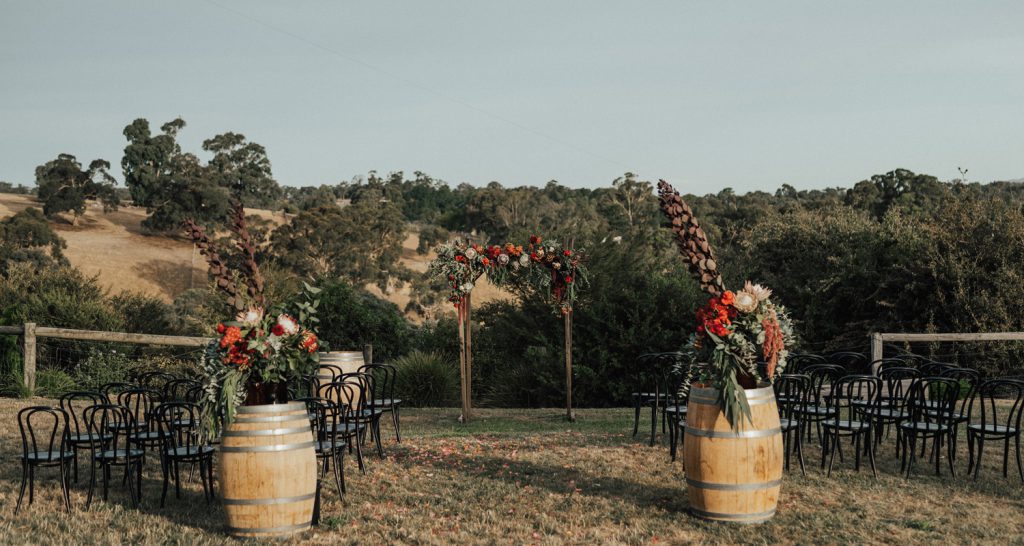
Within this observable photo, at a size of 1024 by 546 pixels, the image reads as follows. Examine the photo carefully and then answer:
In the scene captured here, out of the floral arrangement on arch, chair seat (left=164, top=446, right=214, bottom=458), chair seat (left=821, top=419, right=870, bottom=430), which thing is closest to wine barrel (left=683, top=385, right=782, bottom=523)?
chair seat (left=821, top=419, right=870, bottom=430)

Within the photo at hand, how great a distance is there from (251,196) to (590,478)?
159 feet

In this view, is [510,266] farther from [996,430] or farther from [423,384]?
[996,430]

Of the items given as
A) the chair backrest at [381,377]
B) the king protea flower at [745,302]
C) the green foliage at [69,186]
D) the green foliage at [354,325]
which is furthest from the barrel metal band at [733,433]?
the green foliage at [69,186]

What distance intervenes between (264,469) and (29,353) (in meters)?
9.49

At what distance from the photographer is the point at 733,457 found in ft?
18.9

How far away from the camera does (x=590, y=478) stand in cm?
740

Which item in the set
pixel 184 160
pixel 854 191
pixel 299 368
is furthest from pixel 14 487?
pixel 184 160

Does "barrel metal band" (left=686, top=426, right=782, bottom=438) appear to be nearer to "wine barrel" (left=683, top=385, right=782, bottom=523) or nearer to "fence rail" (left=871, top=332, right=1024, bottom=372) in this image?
"wine barrel" (left=683, top=385, right=782, bottom=523)

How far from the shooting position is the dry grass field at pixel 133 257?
43.6 metres

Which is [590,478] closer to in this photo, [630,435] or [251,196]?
[630,435]

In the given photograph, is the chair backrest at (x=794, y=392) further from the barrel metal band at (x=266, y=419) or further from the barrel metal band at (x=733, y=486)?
the barrel metal band at (x=266, y=419)

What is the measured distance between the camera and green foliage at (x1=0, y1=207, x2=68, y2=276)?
32775 millimetres

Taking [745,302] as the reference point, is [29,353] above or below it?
below

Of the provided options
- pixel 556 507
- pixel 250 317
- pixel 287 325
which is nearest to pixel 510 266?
pixel 556 507
